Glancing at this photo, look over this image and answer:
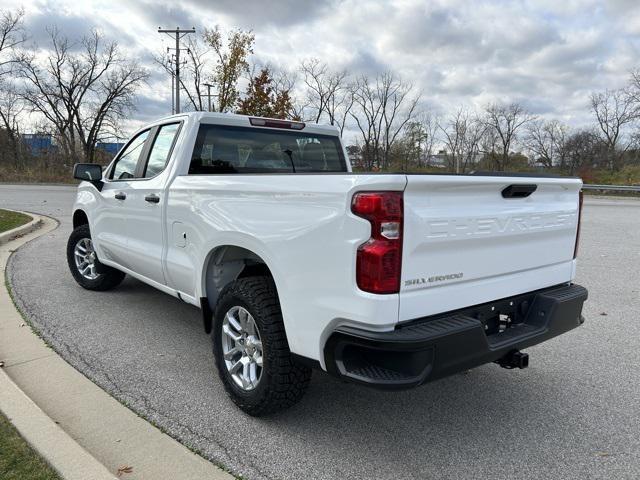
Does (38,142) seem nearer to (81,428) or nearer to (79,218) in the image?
(79,218)

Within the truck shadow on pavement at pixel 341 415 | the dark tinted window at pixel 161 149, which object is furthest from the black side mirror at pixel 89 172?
the truck shadow on pavement at pixel 341 415

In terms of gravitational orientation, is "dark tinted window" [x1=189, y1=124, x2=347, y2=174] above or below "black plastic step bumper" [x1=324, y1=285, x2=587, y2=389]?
above

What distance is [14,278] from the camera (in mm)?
6203

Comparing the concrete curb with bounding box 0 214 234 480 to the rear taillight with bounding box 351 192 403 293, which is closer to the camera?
the rear taillight with bounding box 351 192 403 293

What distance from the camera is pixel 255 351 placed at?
9.77 ft

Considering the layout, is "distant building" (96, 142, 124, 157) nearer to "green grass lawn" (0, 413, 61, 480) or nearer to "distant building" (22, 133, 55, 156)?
"distant building" (22, 133, 55, 156)

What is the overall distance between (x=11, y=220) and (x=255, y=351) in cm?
1037

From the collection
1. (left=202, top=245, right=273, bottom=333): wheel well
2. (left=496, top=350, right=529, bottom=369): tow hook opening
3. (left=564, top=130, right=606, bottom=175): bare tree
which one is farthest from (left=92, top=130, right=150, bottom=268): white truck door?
(left=564, top=130, right=606, bottom=175): bare tree

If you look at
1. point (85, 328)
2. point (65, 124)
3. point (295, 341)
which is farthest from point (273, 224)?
point (65, 124)

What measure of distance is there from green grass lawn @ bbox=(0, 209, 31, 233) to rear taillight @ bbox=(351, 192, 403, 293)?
9387mm

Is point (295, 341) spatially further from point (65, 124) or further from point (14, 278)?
point (65, 124)

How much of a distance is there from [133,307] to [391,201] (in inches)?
153

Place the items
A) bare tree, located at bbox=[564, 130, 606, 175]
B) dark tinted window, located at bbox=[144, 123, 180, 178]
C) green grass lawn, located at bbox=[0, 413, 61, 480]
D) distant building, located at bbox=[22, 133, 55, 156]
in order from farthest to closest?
1. bare tree, located at bbox=[564, 130, 606, 175]
2. distant building, located at bbox=[22, 133, 55, 156]
3. dark tinted window, located at bbox=[144, 123, 180, 178]
4. green grass lawn, located at bbox=[0, 413, 61, 480]

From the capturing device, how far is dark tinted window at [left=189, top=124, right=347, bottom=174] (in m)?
4.05
